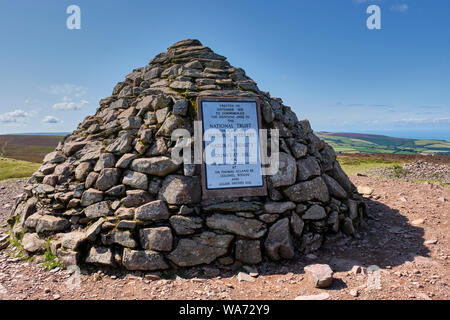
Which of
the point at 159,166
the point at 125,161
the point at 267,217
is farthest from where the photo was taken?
the point at 125,161

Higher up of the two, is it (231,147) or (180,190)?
(231,147)

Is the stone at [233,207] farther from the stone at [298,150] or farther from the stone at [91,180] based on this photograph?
the stone at [91,180]

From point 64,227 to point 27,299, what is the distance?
1.76m

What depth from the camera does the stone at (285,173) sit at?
6.51 m

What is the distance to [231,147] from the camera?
658 cm

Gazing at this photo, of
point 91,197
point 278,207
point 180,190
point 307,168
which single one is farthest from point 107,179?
point 307,168

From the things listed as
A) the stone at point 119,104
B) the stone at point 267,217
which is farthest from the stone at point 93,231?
the stone at point 119,104

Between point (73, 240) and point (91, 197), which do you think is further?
point (91, 197)

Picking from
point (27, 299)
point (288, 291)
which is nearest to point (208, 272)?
point (288, 291)

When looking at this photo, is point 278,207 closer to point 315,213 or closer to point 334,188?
point 315,213

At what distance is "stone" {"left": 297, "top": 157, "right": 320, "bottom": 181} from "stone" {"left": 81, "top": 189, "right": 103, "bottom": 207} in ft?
15.8

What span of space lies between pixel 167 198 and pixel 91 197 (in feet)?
6.14

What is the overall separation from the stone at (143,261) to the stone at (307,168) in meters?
3.80

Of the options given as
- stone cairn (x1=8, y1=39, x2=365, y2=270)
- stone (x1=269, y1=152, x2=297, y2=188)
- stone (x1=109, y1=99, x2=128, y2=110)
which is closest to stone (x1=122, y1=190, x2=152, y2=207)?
stone cairn (x1=8, y1=39, x2=365, y2=270)
